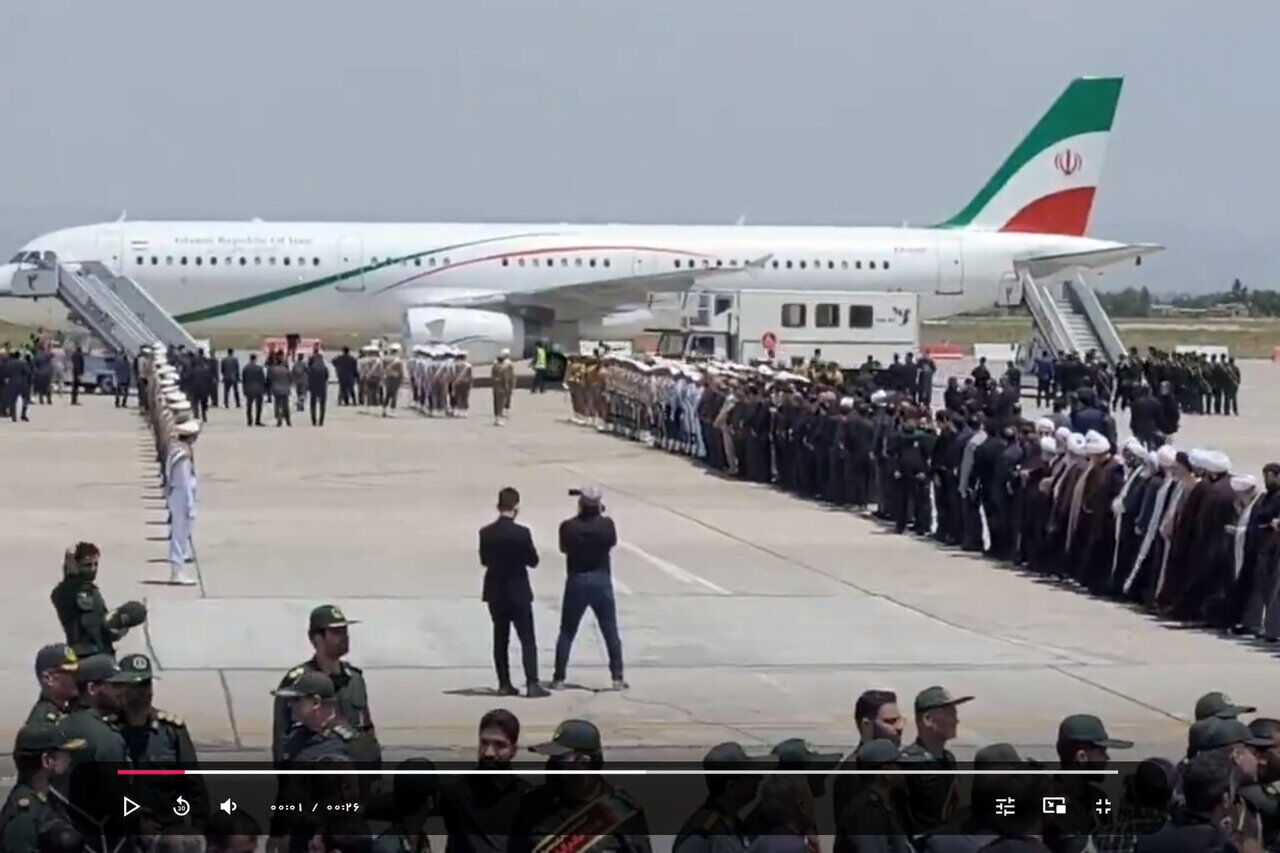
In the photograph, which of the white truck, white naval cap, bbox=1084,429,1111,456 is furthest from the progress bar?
the white truck

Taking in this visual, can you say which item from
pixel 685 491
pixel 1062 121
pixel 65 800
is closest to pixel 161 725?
pixel 65 800

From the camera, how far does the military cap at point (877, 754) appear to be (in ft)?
24.4

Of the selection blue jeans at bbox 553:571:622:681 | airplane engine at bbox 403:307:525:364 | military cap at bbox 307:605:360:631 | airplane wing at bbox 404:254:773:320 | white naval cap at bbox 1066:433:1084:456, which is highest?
A: airplane wing at bbox 404:254:773:320

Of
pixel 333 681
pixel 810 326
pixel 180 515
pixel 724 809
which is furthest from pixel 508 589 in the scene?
pixel 810 326

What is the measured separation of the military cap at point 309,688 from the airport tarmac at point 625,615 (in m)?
3.76

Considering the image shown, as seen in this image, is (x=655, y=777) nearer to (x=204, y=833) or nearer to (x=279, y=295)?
(x=204, y=833)

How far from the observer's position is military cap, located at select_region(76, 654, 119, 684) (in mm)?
8758

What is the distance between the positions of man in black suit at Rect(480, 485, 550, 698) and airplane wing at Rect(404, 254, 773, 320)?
3509 cm

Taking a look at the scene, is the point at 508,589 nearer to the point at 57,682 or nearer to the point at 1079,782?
the point at 57,682

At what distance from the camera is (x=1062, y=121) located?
5762 cm

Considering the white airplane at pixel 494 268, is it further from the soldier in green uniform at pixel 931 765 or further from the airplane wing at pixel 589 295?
the soldier in green uniform at pixel 931 765

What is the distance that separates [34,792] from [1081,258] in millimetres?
48673

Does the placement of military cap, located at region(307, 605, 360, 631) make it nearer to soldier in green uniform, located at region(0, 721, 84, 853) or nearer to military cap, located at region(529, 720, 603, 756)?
soldier in green uniform, located at region(0, 721, 84, 853)

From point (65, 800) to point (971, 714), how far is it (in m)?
7.73
